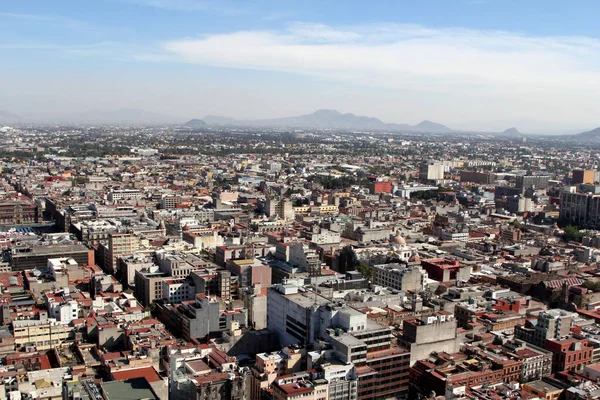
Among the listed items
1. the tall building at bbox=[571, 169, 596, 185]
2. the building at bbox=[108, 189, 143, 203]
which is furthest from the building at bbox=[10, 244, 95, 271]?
the tall building at bbox=[571, 169, 596, 185]

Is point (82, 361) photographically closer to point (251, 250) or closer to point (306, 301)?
point (306, 301)

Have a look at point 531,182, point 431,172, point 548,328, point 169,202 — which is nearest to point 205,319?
point 548,328

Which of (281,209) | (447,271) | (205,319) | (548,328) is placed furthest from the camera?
(281,209)

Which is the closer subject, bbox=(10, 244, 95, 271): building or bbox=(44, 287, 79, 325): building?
bbox=(44, 287, 79, 325): building

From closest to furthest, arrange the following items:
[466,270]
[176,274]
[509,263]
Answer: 1. [176,274]
2. [466,270]
3. [509,263]

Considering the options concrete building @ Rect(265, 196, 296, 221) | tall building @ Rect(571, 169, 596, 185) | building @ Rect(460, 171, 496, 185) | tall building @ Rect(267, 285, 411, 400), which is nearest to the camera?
tall building @ Rect(267, 285, 411, 400)

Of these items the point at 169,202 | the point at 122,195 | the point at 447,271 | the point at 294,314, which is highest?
the point at 294,314

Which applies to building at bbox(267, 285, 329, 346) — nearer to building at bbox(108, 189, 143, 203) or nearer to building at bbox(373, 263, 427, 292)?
building at bbox(373, 263, 427, 292)

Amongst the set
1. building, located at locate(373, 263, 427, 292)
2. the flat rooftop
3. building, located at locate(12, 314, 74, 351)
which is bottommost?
building, located at locate(12, 314, 74, 351)

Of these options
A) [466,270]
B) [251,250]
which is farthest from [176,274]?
[466,270]

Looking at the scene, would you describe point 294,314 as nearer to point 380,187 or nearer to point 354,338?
point 354,338

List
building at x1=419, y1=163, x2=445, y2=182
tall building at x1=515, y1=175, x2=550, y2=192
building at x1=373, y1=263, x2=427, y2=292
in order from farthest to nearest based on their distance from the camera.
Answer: building at x1=419, y1=163, x2=445, y2=182, tall building at x1=515, y1=175, x2=550, y2=192, building at x1=373, y1=263, x2=427, y2=292
